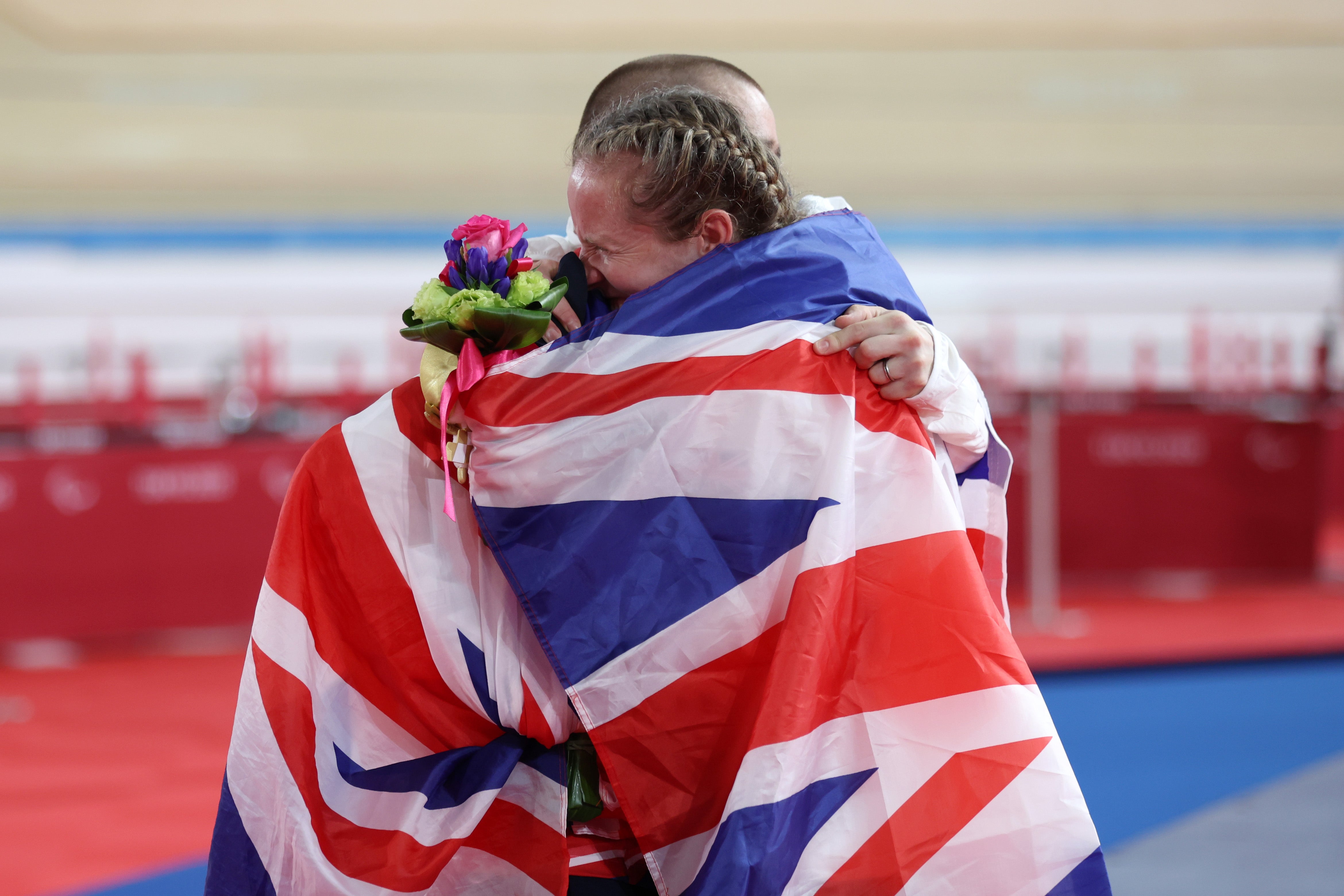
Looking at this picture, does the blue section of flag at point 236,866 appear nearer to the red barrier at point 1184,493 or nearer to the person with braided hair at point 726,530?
the person with braided hair at point 726,530

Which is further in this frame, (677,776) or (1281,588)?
(1281,588)

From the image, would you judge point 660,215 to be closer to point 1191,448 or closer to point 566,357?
point 566,357

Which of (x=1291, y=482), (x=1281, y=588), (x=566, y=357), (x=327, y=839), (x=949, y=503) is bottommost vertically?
(x=1281, y=588)

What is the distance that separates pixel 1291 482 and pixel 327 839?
15.8 ft

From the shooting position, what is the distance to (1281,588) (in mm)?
4945

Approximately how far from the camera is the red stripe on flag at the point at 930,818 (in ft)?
3.47

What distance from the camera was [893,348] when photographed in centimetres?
109

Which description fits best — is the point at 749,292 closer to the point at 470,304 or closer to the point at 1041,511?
the point at 470,304

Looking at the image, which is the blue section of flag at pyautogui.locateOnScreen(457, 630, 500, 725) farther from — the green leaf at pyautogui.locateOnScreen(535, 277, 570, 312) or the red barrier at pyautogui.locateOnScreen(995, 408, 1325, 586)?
the red barrier at pyautogui.locateOnScreen(995, 408, 1325, 586)

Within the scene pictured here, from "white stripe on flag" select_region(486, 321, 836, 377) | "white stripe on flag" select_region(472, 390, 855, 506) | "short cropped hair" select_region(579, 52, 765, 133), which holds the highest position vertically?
"short cropped hair" select_region(579, 52, 765, 133)

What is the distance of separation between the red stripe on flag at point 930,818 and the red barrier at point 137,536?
11.2 feet

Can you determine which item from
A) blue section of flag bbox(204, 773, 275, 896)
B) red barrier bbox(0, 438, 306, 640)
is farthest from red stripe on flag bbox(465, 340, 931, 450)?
red barrier bbox(0, 438, 306, 640)

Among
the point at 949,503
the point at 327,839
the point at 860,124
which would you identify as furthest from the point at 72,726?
the point at 860,124

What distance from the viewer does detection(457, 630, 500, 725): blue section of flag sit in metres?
1.18
